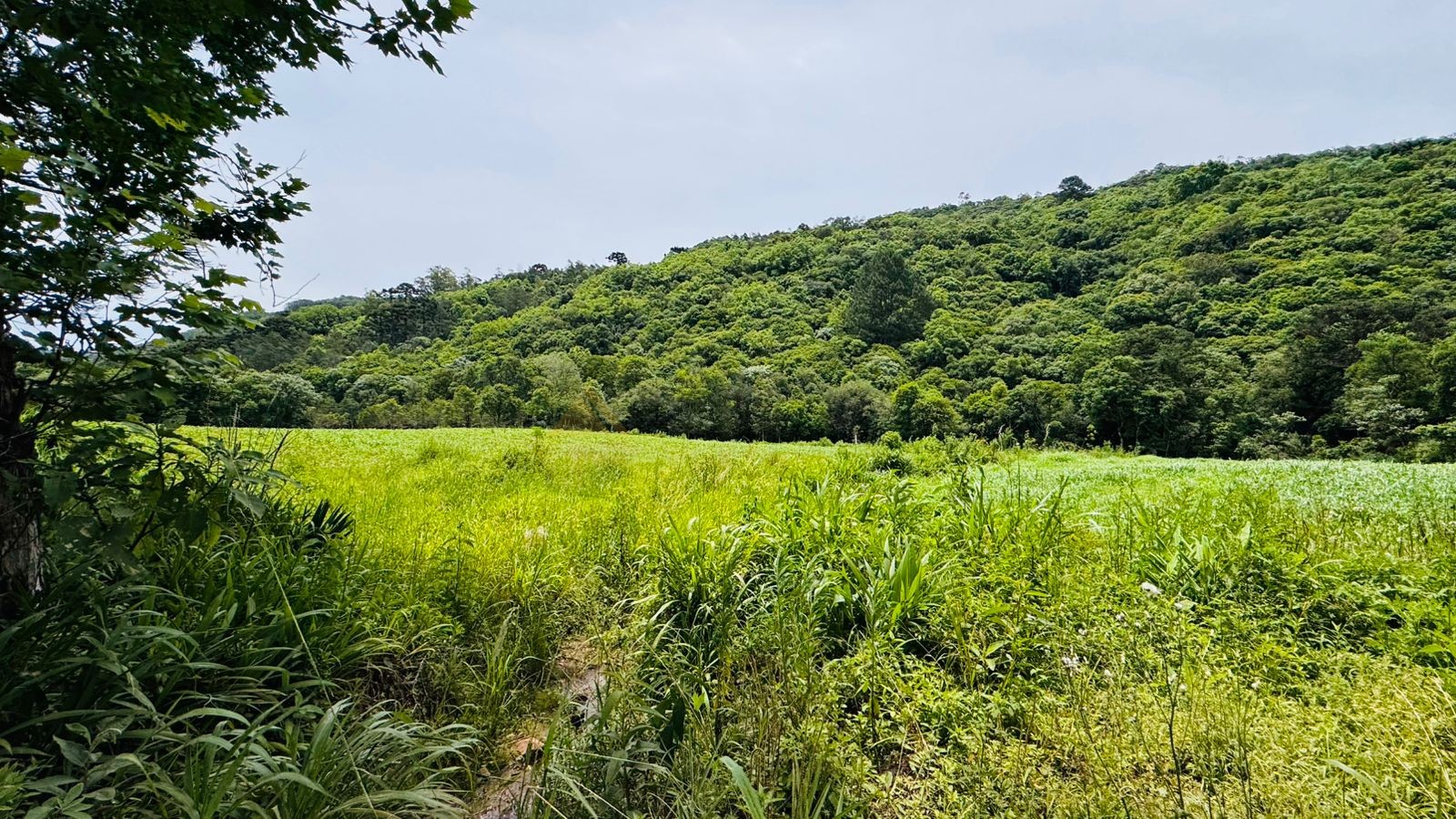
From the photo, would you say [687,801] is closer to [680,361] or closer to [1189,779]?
[1189,779]

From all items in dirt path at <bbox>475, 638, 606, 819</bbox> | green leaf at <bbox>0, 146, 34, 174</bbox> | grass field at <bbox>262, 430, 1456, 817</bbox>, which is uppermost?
green leaf at <bbox>0, 146, 34, 174</bbox>

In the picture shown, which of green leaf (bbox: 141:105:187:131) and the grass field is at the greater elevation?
green leaf (bbox: 141:105:187:131)

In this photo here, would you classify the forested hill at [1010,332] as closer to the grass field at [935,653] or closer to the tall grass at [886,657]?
the tall grass at [886,657]

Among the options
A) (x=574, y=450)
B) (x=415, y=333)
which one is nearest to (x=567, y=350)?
(x=415, y=333)

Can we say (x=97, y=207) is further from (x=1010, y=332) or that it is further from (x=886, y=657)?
(x=1010, y=332)

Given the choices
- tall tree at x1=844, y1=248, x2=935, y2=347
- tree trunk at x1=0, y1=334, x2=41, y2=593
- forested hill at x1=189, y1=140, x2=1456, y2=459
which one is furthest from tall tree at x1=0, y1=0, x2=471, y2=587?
tall tree at x1=844, y1=248, x2=935, y2=347

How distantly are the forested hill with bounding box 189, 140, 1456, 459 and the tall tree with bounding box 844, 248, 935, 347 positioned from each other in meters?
0.26

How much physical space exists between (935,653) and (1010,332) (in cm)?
6380

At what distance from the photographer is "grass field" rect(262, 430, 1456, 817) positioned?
2.02 m

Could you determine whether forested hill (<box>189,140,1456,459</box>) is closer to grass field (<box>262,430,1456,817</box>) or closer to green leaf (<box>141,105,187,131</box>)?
green leaf (<box>141,105,187,131</box>)

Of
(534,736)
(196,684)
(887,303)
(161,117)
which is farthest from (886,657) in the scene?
(887,303)

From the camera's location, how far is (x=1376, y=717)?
2.09 m

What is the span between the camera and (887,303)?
67688 mm

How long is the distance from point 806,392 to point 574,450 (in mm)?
38621
